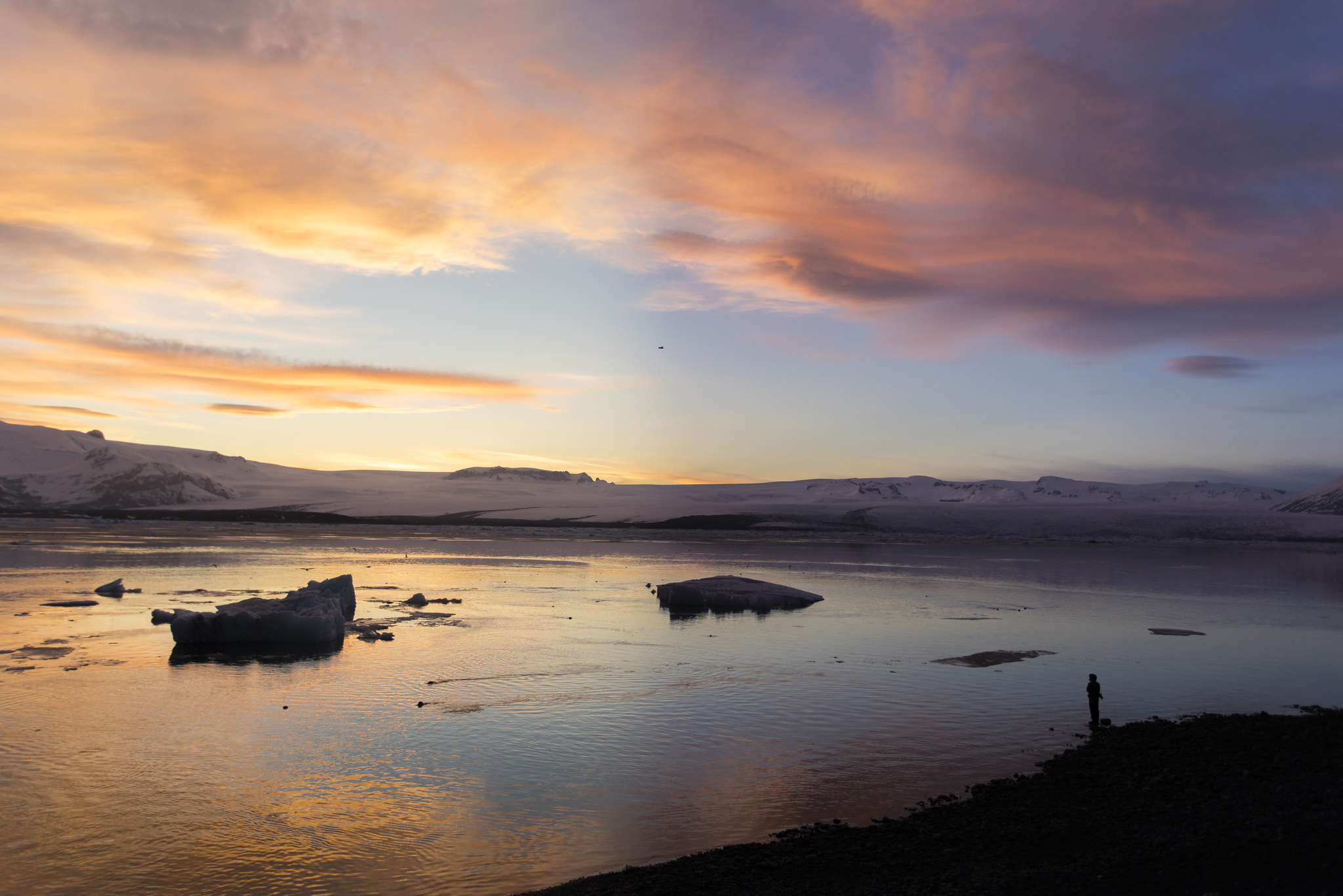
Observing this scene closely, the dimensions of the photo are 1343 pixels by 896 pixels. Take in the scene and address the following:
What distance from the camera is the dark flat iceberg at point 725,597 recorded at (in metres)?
26.8

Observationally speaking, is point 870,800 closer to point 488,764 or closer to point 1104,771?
point 1104,771

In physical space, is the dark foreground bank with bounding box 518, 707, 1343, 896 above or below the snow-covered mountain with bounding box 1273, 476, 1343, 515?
below

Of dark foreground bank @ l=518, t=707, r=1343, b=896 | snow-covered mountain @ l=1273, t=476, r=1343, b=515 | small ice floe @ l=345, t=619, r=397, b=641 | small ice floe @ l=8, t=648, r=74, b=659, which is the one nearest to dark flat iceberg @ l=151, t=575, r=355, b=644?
small ice floe @ l=345, t=619, r=397, b=641

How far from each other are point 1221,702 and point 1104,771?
6.32 meters

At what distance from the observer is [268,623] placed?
19000 mm

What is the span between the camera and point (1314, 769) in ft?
30.8

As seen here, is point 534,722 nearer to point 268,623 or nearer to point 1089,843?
point 1089,843

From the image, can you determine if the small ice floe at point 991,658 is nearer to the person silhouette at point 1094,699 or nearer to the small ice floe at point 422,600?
the person silhouette at point 1094,699

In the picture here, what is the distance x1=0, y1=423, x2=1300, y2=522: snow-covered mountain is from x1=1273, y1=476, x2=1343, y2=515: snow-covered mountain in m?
1.37

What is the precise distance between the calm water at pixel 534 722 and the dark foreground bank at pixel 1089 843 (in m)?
0.72

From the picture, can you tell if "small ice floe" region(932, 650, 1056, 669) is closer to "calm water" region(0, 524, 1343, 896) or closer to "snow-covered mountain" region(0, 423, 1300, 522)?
"calm water" region(0, 524, 1343, 896)

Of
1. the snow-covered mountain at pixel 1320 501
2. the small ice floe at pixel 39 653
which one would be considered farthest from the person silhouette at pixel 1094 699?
the snow-covered mountain at pixel 1320 501

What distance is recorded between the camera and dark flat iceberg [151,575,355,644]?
18312 mm

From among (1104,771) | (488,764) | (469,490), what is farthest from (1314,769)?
(469,490)
